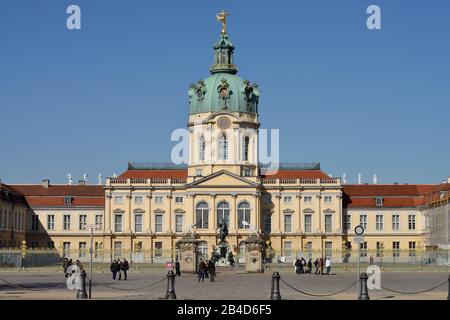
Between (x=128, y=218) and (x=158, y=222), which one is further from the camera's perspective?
(x=158, y=222)

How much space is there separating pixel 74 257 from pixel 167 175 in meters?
17.2

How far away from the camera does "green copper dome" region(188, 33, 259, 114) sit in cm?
10825

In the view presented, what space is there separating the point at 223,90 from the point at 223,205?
42.9 feet

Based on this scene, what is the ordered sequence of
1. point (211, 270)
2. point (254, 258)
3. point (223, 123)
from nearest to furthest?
point (211, 270) < point (254, 258) < point (223, 123)

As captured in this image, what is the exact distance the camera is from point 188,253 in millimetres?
67062

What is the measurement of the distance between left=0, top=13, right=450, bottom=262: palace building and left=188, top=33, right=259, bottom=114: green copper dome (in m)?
0.11

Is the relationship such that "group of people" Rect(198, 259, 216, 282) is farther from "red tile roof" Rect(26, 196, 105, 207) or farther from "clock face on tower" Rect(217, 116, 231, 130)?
"red tile roof" Rect(26, 196, 105, 207)

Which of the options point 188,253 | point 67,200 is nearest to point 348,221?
point 67,200

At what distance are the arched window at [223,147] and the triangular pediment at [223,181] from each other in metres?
3.37

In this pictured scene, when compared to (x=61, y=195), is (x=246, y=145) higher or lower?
higher

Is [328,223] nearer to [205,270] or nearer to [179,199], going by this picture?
[179,199]
